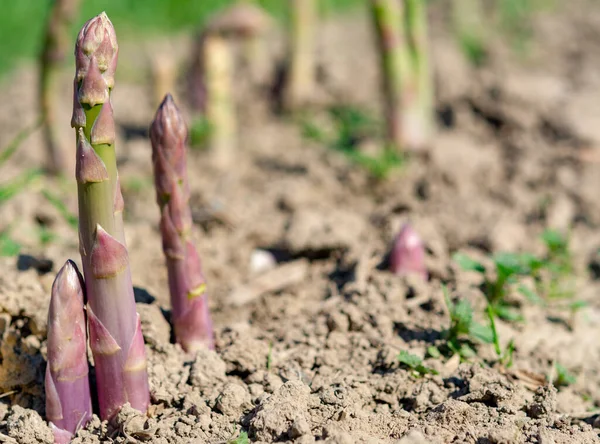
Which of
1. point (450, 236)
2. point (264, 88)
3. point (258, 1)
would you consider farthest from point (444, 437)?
point (258, 1)

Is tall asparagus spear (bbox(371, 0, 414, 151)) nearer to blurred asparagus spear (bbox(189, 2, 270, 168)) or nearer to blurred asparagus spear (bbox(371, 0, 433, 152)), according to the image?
blurred asparagus spear (bbox(371, 0, 433, 152))

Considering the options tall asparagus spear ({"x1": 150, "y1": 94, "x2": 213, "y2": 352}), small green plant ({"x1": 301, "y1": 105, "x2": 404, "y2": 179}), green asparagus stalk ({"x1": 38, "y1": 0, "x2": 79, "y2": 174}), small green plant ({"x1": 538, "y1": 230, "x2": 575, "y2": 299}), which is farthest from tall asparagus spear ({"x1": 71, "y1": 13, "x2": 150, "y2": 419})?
small green plant ({"x1": 301, "y1": 105, "x2": 404, "y2": 179})

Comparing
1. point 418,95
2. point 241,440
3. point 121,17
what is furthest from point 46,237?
point 121,17

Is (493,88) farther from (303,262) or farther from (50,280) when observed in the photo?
(50,280)

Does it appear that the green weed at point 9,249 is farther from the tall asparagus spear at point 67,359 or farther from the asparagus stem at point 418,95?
the asparagus stem at point 418,95

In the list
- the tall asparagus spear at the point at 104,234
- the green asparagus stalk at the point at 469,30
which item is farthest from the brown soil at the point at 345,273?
the green asparagus stalk at the point at 469,30

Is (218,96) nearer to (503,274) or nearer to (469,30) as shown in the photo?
(503,274)

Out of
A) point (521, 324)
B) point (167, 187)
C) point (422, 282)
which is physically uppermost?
point (167, 187)
